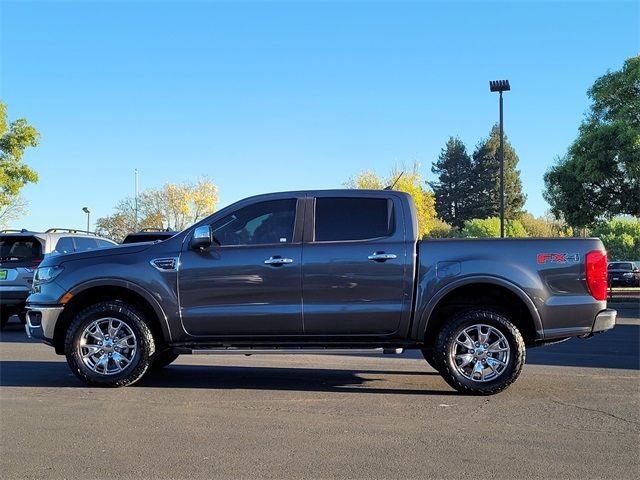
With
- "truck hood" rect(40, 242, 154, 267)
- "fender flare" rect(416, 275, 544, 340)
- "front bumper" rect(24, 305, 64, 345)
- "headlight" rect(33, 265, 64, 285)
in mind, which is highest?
"truck hood" rect(40, 242, 154, 267)

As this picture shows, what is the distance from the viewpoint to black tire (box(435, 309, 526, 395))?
618cm

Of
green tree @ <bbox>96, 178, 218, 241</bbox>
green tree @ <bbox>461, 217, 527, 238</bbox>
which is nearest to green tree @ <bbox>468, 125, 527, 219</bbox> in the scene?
green tree @ <bbox>461, 217, 527, 238</bbox>

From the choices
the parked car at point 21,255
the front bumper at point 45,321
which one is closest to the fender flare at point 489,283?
the front bumper at point 45,321

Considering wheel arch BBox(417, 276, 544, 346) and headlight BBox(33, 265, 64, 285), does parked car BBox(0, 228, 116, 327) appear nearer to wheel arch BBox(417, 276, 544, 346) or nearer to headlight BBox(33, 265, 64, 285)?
headlight BBox(33, 265, 64, 285)

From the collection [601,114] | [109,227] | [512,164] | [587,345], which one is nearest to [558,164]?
[601,114]

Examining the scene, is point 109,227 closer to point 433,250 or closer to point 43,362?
point 43,362

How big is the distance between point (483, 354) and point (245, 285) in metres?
2.52

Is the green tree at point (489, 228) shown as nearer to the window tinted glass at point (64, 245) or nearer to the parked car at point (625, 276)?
the parked car at point (625, 276)

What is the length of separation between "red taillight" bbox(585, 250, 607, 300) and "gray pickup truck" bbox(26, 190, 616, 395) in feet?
0.03

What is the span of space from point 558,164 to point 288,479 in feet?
79.7

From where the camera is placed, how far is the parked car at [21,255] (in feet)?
40.1

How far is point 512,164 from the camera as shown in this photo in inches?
3051

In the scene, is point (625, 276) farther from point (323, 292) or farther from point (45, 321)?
point (45, 321)

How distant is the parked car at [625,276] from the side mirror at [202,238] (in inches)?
1303
